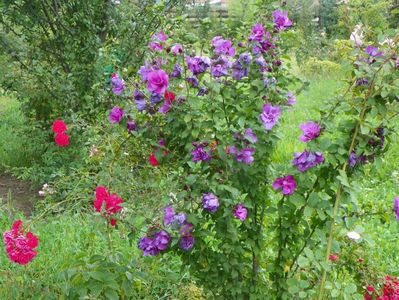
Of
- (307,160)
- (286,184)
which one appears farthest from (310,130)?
(286,184)

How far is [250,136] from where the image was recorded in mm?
1866

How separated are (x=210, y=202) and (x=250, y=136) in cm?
24

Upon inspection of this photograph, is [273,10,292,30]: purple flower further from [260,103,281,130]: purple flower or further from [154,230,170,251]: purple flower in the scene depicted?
[154,230,170,251]: purple flower

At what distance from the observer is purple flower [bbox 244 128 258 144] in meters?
1.86

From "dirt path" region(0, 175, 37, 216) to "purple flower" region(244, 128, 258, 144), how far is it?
270 cm

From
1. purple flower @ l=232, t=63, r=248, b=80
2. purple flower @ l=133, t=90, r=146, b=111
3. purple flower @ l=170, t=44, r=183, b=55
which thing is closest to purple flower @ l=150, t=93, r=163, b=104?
purple flower @ l=133, t=90, r=146, b=111

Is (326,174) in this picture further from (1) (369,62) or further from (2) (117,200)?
(2) (117,200)

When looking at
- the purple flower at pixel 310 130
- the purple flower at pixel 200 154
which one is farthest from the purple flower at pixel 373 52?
the purple flower at pixel 200 154

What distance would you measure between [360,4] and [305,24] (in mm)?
3409

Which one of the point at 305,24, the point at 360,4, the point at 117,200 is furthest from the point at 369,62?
the point at 305,24

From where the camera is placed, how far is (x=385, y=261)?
321 cm

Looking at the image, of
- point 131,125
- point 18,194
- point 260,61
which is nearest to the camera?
point 260,61

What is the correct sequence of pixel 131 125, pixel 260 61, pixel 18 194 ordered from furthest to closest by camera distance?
pixel 18 194 < pixel 131 125 < pixel 260 61

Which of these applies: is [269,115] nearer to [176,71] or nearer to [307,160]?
[307,160]
